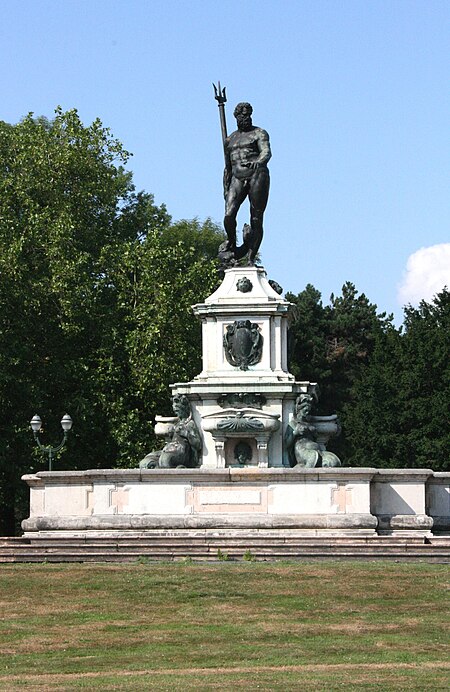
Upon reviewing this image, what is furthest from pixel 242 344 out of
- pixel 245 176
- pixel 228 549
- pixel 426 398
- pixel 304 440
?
pixel 426 398

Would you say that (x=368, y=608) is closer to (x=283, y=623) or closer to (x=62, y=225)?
(x=283, y=623)

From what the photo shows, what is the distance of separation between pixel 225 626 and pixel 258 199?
16.3 metres

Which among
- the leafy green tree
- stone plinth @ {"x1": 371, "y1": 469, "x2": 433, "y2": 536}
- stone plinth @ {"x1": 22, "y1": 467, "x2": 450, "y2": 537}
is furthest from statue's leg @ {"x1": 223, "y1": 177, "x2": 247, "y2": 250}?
the leafy green tree

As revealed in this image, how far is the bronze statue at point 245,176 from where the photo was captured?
113ft

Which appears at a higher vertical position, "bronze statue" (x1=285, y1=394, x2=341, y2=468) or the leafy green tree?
the leafy green tree

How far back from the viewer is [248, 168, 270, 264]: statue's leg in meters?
34.4

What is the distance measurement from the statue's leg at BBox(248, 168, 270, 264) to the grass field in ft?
37.3

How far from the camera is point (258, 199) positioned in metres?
34.5

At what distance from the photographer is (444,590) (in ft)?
72.4

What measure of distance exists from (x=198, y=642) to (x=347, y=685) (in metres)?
3.30

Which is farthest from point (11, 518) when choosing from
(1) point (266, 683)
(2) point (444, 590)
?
(1) point (266, 683)

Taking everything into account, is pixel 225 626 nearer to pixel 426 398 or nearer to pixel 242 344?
pixel 242 344

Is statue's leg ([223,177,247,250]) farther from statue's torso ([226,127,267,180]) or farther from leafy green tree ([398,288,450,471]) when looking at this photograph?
leafy green tree ([398,288,450,471])


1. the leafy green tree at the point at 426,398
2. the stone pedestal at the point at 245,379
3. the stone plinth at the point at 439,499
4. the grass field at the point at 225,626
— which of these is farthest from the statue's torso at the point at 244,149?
the leafy green tree at the point at 426,398
